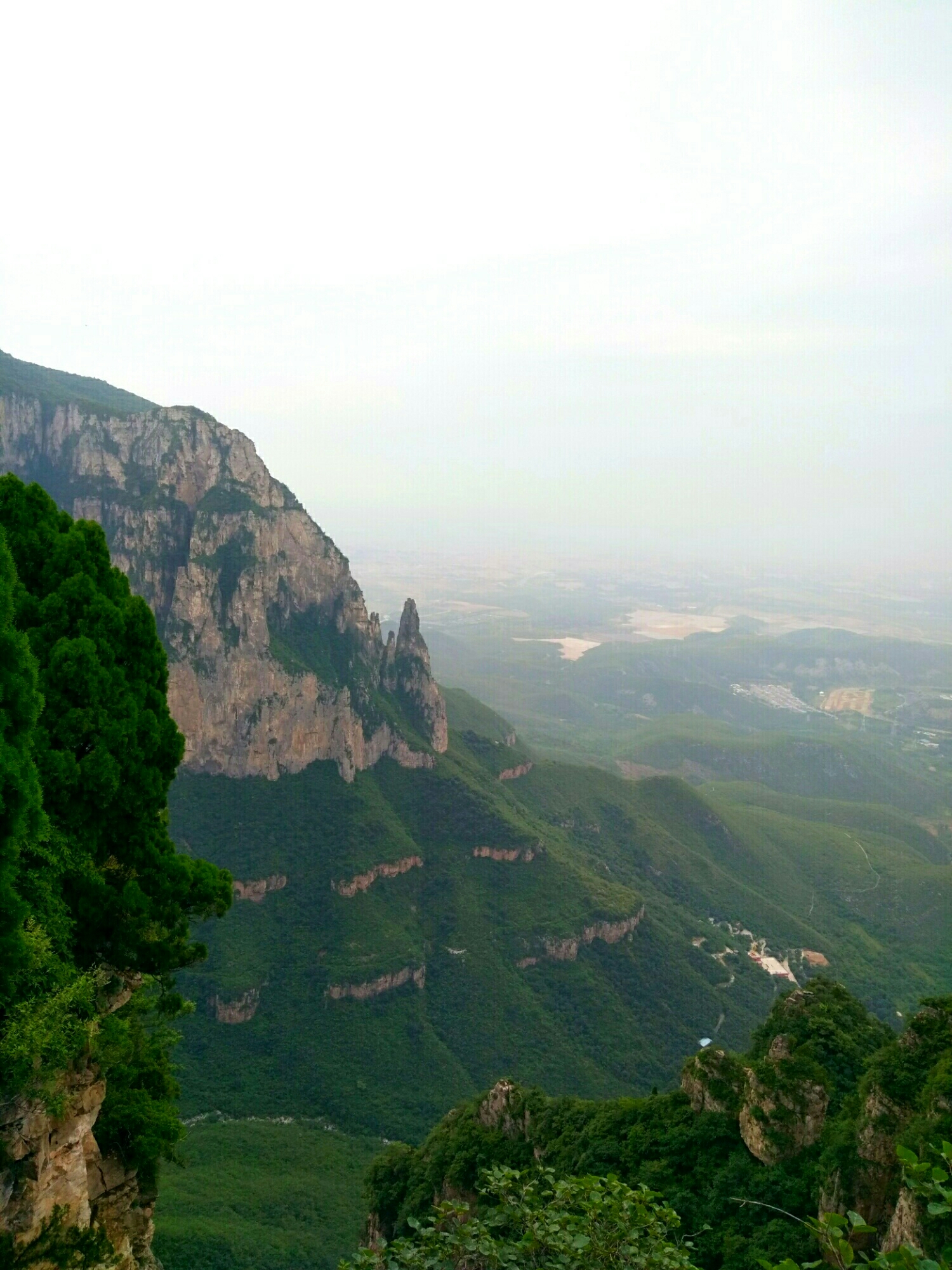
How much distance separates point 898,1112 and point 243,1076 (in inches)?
2286

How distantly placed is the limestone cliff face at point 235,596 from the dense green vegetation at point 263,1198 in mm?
39655

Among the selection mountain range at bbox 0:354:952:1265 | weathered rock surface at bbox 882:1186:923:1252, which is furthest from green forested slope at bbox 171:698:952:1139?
weathered rock surface at bbox 882:1186:923:1252

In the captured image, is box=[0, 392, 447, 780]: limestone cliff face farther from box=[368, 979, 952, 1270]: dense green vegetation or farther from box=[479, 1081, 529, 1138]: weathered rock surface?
box=[479, 1081, 529, 1138]: weathered rock surface

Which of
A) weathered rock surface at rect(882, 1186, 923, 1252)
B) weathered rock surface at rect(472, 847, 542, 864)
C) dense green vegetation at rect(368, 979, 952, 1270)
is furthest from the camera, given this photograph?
weathered rock surface at rect(472, 847, 542, 864)

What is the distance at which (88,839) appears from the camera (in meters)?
16.6

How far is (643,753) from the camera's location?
189 metres

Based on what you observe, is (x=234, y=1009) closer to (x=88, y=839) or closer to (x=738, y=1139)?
(x=738, y=1139)

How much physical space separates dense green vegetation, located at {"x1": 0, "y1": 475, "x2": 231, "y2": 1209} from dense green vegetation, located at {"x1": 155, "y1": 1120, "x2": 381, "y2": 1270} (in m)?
25.7

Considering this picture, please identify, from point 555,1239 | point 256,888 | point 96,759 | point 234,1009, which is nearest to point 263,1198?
point 234,1009

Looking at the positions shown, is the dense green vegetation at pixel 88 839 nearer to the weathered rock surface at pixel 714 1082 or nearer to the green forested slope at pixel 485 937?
the weathered rock surface at pixel 714 1082

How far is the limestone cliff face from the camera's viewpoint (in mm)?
87062

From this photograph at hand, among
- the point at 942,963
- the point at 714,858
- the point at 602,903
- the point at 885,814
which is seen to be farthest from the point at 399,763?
the point at 885,814

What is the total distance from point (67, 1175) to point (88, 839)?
244 inches

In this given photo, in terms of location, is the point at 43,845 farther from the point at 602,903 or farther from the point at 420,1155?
the point at 602,903
